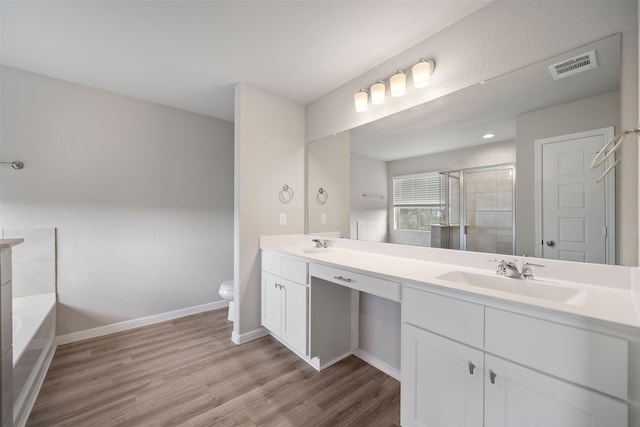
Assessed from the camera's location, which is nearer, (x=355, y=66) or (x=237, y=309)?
(x=355, y=66)

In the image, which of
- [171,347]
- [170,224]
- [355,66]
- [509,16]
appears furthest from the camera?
[170,224]

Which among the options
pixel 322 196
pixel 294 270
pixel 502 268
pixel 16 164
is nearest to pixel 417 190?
pixel 502 268

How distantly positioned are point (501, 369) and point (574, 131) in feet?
3.78

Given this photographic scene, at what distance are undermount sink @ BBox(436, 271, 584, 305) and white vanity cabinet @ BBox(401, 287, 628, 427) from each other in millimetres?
258

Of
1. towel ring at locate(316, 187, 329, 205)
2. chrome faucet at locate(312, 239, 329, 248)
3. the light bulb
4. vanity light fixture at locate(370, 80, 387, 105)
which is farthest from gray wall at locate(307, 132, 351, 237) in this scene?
the light bulb

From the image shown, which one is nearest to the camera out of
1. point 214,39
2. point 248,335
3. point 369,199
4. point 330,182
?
point 214,39

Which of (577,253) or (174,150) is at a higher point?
(174,150)

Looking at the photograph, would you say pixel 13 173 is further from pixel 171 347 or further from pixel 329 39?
pixel 329 39

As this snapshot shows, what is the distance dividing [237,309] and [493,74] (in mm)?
2579

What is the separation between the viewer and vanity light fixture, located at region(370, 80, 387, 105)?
76.3 inches

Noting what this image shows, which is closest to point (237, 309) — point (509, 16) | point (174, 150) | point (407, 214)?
point (407, 214)

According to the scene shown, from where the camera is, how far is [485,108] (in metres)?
1.53

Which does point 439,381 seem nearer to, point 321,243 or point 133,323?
point 321,243

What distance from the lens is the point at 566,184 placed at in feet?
4.08
